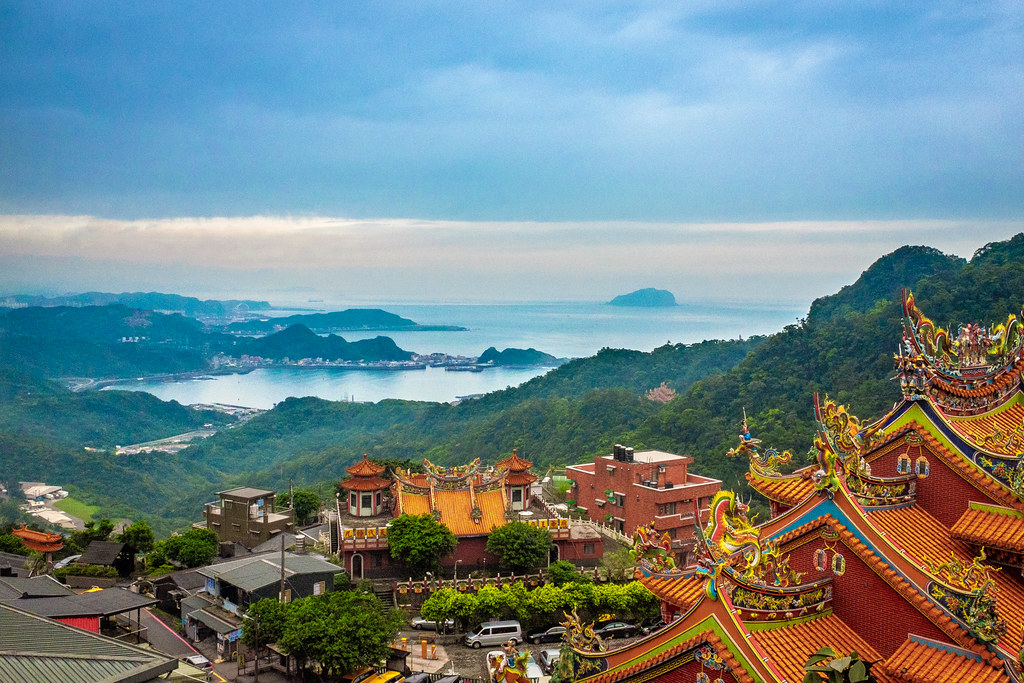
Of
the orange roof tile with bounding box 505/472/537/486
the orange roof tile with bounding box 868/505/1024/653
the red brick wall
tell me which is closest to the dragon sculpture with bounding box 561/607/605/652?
the red brick wall

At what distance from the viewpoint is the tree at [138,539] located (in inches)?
1508

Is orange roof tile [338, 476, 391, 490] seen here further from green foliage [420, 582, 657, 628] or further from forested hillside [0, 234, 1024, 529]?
forested hillside [0, 234, 1024, 529]

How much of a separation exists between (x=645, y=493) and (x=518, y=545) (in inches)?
359

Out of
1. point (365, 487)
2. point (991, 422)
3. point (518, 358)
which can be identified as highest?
point (991, 422)

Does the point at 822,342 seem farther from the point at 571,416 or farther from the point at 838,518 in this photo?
the point at 838,518

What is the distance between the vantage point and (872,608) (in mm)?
9570

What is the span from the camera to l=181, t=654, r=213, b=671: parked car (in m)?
25.9

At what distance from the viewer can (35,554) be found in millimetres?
37656

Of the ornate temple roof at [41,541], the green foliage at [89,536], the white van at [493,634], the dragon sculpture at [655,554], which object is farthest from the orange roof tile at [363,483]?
the dragon sculpture at [655,554]

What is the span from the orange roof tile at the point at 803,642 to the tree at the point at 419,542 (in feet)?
77.7

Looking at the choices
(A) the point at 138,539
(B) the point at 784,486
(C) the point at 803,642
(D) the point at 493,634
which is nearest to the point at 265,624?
(D) the point at 493,634

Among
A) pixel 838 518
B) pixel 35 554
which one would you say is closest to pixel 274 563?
pixel 35 554

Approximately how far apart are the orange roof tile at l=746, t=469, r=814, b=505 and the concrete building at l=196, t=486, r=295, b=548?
3281 centimetres

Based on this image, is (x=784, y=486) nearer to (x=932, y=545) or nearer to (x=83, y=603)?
(x=932, y=545)
